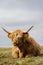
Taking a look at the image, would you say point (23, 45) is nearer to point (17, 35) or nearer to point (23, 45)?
point (23, 45)

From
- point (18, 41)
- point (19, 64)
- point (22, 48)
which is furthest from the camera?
point (22, 48)

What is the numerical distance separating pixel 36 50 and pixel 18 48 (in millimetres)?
1264

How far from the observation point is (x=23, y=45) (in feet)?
57.5

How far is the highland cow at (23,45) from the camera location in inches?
658

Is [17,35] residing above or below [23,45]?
above

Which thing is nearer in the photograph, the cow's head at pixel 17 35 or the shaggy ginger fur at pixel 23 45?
the cow's head at pixel 17 35

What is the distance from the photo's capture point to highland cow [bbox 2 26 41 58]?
16703mm

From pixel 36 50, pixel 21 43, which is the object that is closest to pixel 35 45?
pixel 36 50

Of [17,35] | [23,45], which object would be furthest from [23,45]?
[17,35]

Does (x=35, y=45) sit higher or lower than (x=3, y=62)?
higher

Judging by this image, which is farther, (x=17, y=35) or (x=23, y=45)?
(x=23, y=45)

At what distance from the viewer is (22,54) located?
706 inches

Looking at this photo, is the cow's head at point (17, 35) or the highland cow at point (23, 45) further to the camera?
the highland cow at point (23, 45)

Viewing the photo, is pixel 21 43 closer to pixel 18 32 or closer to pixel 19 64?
pixel 18 32
